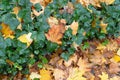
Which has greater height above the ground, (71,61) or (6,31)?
(6,31)

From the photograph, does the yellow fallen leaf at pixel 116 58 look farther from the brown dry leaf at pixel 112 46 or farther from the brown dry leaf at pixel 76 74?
the brown dry leaf at pixel 76 74

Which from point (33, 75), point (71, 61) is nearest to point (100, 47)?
point (71, 61)

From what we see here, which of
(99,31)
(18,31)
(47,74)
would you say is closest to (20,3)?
(18,31)

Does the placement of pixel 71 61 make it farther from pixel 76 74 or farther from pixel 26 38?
pixel 26 38

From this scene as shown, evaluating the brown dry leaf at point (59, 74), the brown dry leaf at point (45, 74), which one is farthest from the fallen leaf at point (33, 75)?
the brown dry leaf at point (59, 74)

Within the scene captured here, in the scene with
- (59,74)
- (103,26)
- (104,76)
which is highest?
(103,26)

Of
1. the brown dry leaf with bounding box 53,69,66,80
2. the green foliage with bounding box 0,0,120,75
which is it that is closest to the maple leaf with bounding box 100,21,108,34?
the green foliage with bounding box 0,0,120,75
